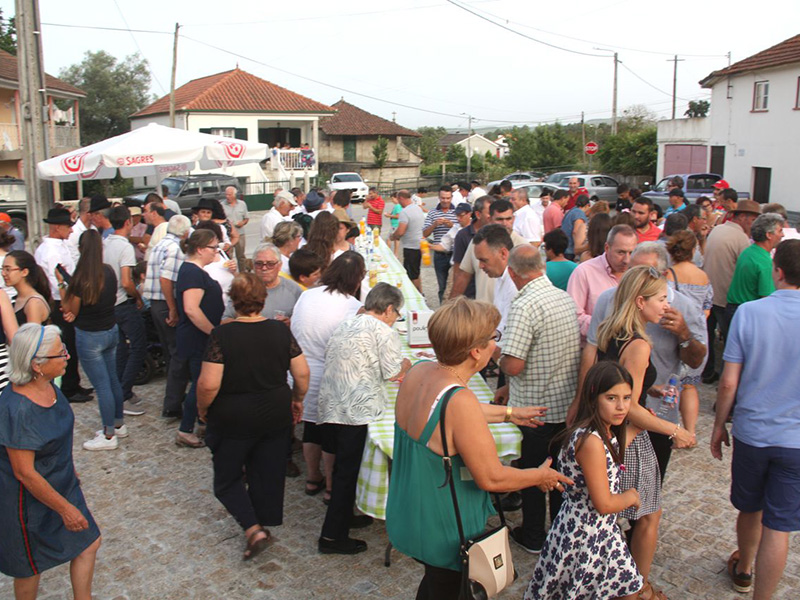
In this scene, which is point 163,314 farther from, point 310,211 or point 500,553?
point 310,211

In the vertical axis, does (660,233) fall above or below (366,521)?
above

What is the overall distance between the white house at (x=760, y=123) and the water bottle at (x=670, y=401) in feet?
72.4

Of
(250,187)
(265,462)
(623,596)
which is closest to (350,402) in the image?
(265,462)

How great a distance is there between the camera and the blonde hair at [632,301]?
3393 mm

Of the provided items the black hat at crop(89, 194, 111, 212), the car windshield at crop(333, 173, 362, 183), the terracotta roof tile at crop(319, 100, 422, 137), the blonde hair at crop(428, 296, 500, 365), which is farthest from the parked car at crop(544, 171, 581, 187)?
the blonde hair at crop(428, 296, 500, 365)

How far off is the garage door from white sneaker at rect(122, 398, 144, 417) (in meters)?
32.0

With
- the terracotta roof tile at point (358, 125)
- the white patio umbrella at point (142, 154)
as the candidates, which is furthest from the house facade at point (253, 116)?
the white patio umbrella at point (142, 154)

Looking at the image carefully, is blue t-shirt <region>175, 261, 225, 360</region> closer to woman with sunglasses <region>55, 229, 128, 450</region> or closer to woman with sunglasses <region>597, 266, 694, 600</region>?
woman with sunglasses <region>55, 229, 128, 450</region>

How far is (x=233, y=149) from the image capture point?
1036cm

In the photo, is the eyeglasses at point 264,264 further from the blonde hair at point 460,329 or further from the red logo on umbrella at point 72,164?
the red logo on umbrella at point 72,164

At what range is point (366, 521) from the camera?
4.46 meters

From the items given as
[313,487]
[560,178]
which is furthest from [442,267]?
[560,178]

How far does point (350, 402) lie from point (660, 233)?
17.2 feet

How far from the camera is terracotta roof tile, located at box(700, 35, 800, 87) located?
2312cm
